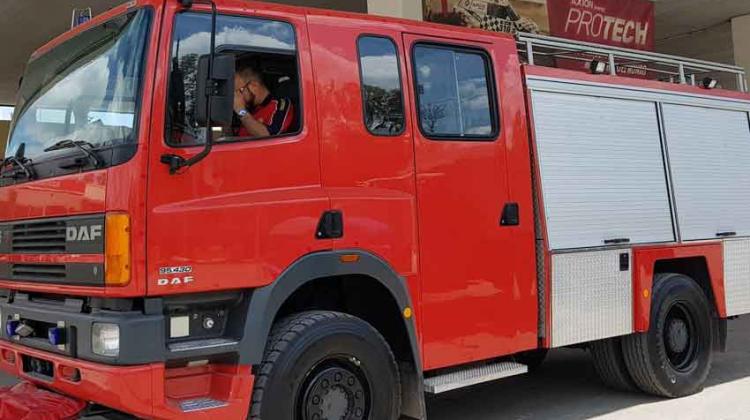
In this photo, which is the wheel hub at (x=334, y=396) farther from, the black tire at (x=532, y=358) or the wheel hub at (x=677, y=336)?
the wheel hub at (x=677, y=336)

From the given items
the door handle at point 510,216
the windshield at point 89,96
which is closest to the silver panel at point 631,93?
the door handle at point 510,216

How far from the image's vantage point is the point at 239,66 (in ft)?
13.5

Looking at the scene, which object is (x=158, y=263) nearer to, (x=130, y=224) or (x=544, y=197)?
(x=130, y=224)

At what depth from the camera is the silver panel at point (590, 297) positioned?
5.27 m

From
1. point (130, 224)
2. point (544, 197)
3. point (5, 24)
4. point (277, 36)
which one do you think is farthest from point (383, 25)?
point (5, 24)

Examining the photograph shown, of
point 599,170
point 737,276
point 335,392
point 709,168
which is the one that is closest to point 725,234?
point 737,276

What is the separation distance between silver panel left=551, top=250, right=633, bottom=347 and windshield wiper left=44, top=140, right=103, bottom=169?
3187mm

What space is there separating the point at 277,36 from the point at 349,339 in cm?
179

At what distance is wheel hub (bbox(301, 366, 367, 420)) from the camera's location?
3963 mm

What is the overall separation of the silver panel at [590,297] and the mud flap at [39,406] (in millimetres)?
3229

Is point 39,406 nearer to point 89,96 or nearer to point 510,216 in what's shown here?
point 89,96

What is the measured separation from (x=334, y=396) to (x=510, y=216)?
6.03 ft

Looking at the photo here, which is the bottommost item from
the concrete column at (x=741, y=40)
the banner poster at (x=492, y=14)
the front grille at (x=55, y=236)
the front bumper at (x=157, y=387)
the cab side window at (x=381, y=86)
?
the front bumper at (x=157, y=387)

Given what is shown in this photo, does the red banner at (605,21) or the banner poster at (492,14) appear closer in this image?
the banner poster at (492,14)
